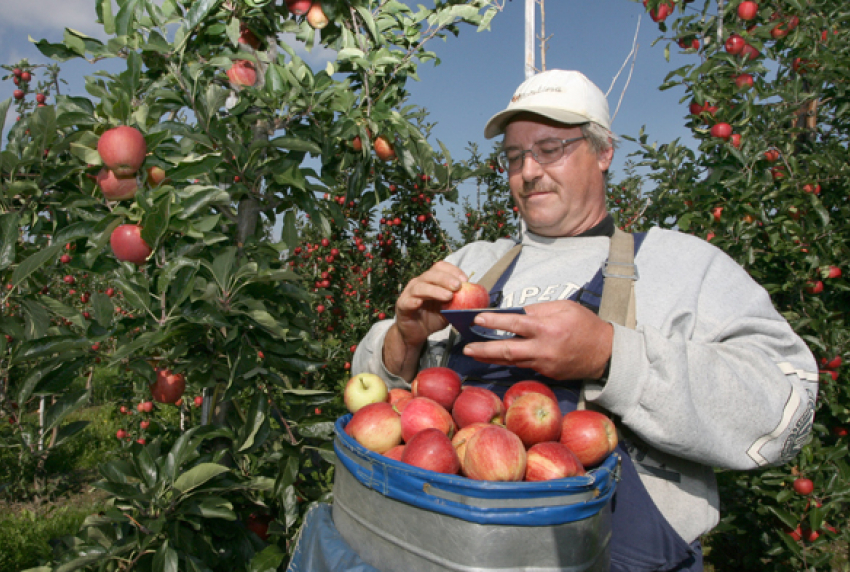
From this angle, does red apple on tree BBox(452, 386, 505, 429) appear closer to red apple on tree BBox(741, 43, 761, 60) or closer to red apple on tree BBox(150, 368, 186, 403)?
red apple on tree BBox(150, 368, 186, 403)

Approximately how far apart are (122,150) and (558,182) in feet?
3.89

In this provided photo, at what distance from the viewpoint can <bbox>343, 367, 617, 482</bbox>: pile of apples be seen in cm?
100

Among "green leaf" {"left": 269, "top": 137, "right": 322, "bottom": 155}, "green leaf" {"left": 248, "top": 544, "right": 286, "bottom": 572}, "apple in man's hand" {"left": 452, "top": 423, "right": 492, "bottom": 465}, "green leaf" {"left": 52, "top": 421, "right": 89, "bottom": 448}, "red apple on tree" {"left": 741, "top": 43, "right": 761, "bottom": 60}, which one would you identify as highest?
"red apple on tree" {"left": 741, "top": 43, "right": 761, "bottom": 60}

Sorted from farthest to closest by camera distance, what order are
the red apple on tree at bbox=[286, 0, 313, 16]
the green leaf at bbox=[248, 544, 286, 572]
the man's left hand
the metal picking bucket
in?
the red apple on tree at bbox=[286, 0, 313, 16], the green leaf at bbox=[248, 544, 286, 572], the man's left hand, the metal picking bucket

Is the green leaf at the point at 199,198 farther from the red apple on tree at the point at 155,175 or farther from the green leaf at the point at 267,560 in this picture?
the green leaf at the point at 267,560

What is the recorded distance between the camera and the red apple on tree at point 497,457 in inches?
38.9

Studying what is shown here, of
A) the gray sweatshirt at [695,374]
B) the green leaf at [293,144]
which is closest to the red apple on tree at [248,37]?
the green leaf at [293,144]

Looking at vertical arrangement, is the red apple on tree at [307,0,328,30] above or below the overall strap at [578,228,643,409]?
above

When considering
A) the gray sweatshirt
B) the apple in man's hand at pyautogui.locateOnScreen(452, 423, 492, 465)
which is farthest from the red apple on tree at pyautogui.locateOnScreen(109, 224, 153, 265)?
the gray sweatshirt

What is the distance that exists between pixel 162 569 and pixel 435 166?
1.56m

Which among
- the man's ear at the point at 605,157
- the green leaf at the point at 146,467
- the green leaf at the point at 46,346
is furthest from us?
the man's ear at the point at 605,157

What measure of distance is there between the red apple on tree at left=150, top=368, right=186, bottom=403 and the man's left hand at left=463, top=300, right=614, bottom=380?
39.6 inches

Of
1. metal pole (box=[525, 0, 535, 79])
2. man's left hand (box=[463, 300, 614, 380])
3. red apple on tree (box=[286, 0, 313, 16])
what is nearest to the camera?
man's left hand (box=[463, 300, 614, 380])

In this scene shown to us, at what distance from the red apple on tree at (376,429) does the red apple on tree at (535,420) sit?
0.26 meters
